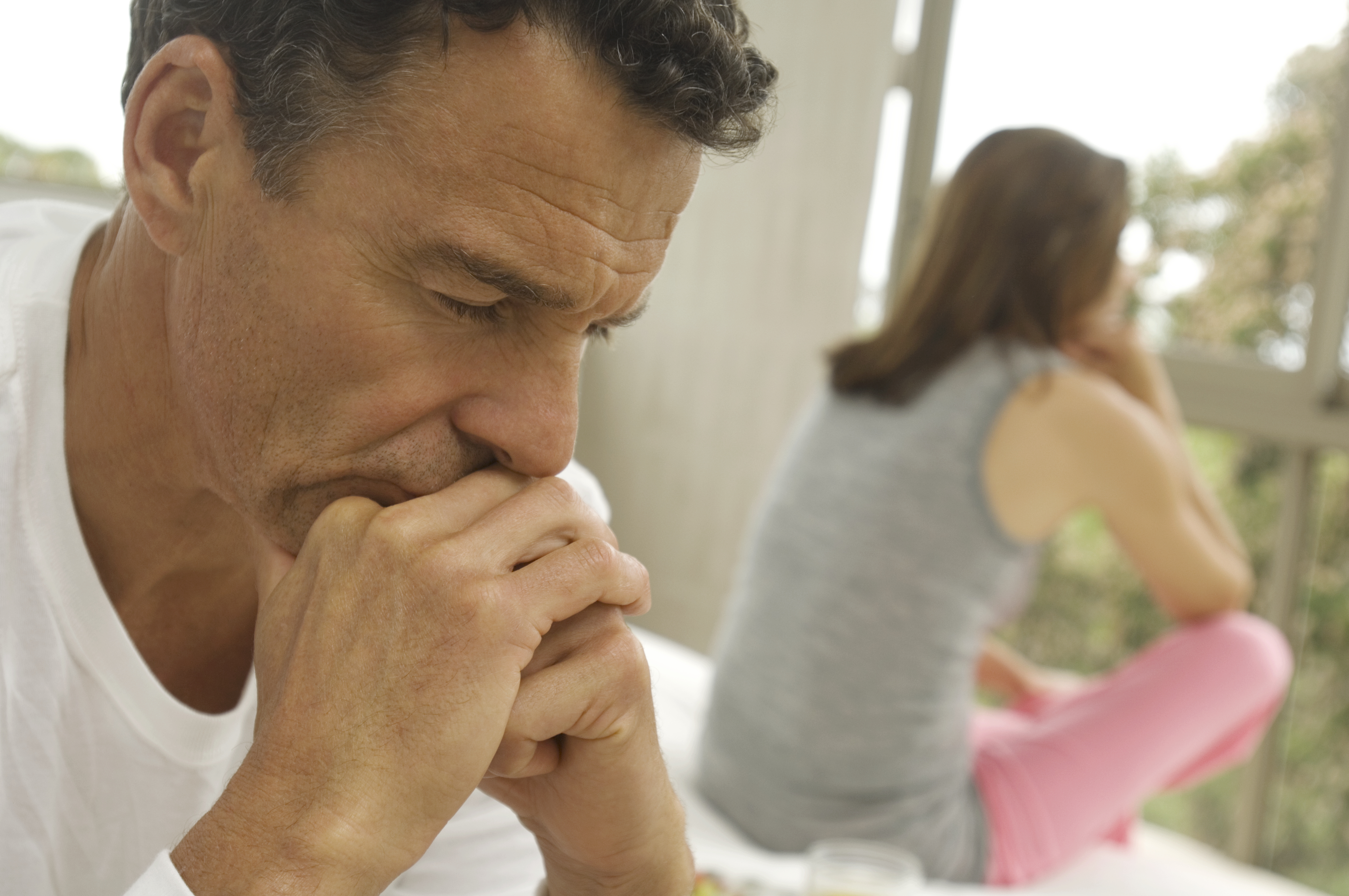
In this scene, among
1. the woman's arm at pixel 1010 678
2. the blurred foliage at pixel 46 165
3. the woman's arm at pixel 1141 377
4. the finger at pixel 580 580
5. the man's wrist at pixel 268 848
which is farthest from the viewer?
the blurred foliage at pixel 46 165

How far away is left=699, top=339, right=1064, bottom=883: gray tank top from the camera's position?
196cm

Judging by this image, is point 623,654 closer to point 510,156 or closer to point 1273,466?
point 510,156

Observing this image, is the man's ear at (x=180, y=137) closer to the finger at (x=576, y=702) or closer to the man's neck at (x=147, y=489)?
the man's neck at (x=147, y=489)

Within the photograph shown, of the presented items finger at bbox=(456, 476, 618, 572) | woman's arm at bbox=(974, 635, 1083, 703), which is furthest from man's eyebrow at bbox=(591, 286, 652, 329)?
woman's arm at bbox=(974, 635, 1083, 703)

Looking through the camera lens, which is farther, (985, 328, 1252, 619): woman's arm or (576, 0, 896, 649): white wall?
(576, 0, 896, 649): white wall

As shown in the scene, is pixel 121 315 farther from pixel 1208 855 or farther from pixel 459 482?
pixel 1208 855


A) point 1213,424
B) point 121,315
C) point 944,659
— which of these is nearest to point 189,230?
point 121,315

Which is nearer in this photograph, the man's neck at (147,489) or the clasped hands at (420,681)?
the clasped hands at (420,681)

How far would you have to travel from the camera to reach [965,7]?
3.36 m

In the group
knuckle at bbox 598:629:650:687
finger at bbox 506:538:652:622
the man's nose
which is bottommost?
knuckle at bbox 598:629:650:687

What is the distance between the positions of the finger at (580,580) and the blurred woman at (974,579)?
124cm

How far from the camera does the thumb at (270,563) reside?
85 centimetres

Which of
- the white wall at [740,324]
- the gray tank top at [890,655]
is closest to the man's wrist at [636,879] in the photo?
the gray tank top at [890,655]

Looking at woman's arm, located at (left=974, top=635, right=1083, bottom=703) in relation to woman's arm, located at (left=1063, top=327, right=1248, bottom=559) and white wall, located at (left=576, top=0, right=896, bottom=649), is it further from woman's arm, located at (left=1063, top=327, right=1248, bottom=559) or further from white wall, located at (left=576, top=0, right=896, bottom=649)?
white wall, located at (left=576, top=0, right=896, bottom=649)
